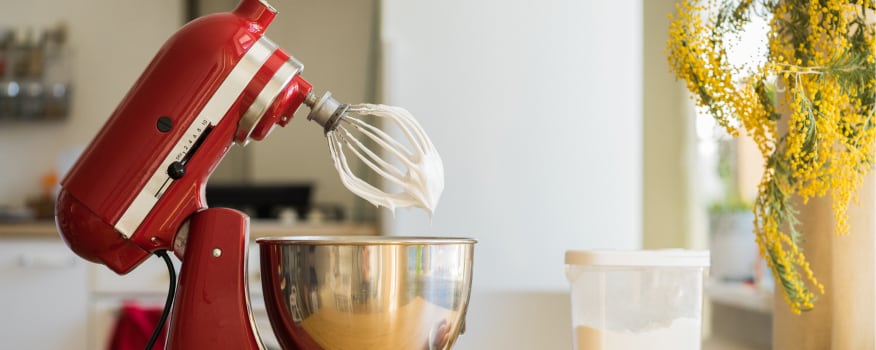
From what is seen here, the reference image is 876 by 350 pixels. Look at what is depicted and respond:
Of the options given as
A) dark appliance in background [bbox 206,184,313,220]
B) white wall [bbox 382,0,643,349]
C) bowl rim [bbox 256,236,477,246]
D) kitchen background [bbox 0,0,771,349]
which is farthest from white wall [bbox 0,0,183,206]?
bowl rim [bbox 256,236,477,246]

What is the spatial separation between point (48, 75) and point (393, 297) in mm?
2361

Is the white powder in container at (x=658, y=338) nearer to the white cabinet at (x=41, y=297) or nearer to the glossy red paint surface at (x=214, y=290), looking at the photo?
the glossy red paint surface at (x=214, y=290)

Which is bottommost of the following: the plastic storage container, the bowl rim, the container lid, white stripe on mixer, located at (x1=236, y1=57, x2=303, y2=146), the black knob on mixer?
the plastic storage container

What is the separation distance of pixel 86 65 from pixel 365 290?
2.35 metres

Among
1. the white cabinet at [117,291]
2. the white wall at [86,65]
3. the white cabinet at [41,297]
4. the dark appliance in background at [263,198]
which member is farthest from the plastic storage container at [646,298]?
the white wall at [86,65]

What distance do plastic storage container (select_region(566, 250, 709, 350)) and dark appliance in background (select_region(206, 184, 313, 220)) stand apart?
172cm

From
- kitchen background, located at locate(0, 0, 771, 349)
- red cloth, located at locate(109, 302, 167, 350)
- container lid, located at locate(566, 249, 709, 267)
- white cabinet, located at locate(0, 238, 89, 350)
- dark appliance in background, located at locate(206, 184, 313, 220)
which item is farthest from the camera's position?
dark appliance in background, located at locate(206, 184, 313, 220)

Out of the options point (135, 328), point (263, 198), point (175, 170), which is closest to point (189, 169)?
point (175, 170)

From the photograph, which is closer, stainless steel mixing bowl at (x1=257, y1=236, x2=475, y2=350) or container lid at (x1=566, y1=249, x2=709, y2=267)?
stainless steel mixing bowl at (x1=257, y1=236, x2=475, y2=350)

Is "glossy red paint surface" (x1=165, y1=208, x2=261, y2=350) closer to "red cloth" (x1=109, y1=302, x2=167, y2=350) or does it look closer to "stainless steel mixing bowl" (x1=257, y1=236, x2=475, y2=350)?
"stainless steel mixing bowl" (x1=257, y1=236, x2=475, y2=350)

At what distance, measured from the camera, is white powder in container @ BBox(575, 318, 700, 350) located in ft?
2.85

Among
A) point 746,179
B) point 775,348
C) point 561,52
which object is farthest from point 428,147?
point 746,179

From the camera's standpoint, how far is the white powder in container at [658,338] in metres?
0.87

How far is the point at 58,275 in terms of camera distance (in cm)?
207
